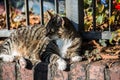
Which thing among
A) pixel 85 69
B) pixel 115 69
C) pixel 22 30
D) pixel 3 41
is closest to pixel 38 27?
pixel 22 30

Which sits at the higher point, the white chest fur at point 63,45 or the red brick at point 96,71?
the white chest fur at point 63,45

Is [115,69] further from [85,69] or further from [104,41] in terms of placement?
[104,41]

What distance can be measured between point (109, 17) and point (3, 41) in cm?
124

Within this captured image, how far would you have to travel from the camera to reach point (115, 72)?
3.37 meters

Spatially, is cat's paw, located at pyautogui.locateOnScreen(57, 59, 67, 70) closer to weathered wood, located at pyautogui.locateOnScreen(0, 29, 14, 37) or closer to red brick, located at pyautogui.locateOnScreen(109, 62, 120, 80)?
red brick, located at pyautogui.locateOnScreen(109, 62, 120, 80)

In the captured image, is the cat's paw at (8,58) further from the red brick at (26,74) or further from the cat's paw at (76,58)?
the cat's paw at (76,58)

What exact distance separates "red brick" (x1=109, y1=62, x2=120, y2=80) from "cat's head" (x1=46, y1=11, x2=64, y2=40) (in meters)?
0.79

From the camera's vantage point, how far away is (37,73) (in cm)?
381

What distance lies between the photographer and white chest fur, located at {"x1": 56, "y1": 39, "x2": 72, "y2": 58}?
13.0 ft

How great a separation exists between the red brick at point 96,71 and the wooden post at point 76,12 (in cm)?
64

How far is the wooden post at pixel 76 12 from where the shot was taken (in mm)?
3988

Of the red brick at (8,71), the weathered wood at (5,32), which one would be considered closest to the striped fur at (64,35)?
the red brick at (8,71)

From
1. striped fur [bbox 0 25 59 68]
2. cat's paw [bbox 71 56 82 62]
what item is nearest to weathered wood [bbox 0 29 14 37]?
striped fur [bbox 0 25 59 68]

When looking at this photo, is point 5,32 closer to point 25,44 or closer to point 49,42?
point 25,44
